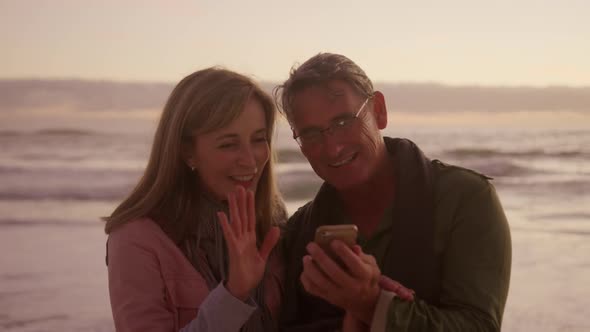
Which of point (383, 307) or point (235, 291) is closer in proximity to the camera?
point (383, 307)

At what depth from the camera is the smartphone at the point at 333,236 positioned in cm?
264

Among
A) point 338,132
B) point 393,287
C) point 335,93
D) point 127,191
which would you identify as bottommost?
point 127,191

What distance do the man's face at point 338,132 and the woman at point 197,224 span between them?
0.19 meters

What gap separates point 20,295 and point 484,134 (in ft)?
53.9

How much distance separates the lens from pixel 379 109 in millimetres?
3543

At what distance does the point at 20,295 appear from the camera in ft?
24.4

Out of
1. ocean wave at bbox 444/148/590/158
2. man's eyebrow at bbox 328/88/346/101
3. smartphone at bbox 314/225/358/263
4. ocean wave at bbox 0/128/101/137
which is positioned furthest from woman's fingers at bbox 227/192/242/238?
ocean wave at bbox 0/128/101/137

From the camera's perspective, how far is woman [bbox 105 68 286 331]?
3.04m

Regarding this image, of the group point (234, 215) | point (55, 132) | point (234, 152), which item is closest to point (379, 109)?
point (234, 152)

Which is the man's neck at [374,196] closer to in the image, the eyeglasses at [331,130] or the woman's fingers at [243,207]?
the eyeglasses at [331,130]

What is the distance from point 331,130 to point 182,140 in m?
0.62

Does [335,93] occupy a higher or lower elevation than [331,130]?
higher

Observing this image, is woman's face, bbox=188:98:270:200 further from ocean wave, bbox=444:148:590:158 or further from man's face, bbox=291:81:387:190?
ocean wave, bbox=444:148:590:158

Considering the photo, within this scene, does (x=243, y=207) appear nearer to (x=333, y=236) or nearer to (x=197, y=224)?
(x=333, y=236)
